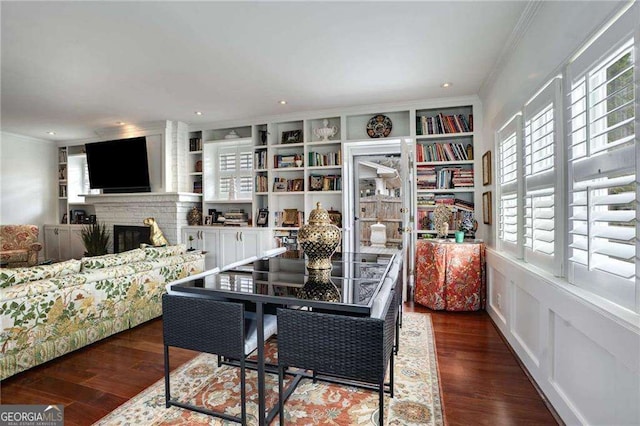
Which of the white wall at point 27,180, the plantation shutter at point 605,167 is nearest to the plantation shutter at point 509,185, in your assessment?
the plantation shutter at point 605,167

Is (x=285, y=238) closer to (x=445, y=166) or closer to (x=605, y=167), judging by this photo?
(x=445, y=166)

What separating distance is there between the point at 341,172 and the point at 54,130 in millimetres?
4959

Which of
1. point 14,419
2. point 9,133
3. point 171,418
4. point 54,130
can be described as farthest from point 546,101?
point 9,133

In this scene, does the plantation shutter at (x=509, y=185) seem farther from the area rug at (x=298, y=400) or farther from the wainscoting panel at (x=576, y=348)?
the area rug at (x=298, y=400)

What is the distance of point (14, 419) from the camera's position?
170cm

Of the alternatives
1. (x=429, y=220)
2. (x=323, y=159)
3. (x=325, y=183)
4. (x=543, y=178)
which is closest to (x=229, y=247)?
(x=325, y=183)

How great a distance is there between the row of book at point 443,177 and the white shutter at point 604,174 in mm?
2409

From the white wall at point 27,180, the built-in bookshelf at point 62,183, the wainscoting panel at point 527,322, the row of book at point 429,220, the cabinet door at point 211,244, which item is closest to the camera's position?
the wainscoting panel at point 527,322

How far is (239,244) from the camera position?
→ 4844mm

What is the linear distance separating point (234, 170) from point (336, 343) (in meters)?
4.39

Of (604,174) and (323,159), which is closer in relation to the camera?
(604,174)

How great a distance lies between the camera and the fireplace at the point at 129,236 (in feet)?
17.0

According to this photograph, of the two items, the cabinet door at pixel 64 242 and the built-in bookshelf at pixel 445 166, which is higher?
the built-in bookshelf at pixel 445 166

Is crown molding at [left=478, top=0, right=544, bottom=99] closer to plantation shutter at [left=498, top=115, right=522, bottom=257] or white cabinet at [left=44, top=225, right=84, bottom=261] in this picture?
plantation shutter at [left=498, top=115, right=522, bottom=257]
